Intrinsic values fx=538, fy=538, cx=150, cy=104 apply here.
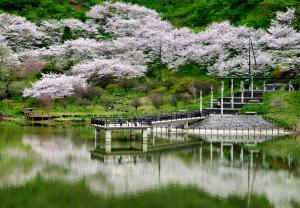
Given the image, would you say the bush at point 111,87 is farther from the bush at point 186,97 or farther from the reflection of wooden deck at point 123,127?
the reflection of wooden deck at point 123,127

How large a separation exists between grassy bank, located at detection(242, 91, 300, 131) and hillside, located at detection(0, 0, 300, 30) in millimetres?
23088

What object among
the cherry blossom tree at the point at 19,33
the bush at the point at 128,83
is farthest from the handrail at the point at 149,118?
the cherry blossom tree at the point at 19,33

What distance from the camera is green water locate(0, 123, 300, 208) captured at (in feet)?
97.3

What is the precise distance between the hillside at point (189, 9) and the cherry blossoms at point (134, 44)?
5.15 meters

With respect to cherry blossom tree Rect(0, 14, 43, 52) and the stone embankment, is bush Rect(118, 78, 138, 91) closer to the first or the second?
cherry blossom tree Rect(0, 14, 43, 52)

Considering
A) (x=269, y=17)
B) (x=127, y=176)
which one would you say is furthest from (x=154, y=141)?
(x=269, y=17)

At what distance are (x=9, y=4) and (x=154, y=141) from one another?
6553 cm

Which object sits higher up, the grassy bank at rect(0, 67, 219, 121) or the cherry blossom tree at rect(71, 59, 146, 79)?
the cherry blossom tree at rect(71, 59, 146, 79)

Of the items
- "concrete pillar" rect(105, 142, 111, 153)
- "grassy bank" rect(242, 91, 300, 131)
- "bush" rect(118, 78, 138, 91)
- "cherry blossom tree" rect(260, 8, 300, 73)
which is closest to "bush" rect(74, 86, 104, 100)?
"bush" rect(118, 78, 138, 91)

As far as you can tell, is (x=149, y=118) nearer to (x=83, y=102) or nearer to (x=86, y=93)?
(x=83, y=102)

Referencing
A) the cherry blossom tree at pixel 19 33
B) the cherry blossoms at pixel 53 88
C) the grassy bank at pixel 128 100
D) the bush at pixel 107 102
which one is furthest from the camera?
the cherry blossom tree at pixel 19 33

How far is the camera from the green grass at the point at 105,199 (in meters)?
28.5

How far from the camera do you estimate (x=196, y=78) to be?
7681cm

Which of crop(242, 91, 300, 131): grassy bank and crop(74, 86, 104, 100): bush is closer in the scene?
crop(242, 91, 300, 131): grassy bank
